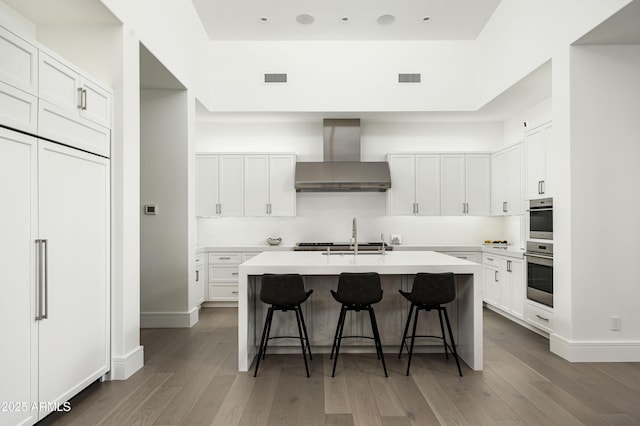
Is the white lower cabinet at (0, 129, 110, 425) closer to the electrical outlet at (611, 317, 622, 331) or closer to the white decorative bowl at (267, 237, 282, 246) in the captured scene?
the white decorative bowl at (267, 237, 282, 246)

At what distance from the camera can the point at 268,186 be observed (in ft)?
21.1

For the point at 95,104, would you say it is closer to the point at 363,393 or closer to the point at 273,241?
the point at 363,393

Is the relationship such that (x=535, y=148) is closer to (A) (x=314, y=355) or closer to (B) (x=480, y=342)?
(B) (x=480, y=342)

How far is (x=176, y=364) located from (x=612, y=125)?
4.54 m

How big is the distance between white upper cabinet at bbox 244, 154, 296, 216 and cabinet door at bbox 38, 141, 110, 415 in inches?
127

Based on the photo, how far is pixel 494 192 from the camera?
636cm

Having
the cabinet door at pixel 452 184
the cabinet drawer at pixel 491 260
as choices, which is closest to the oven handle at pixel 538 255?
the cabinet drawer at pixel 491 260

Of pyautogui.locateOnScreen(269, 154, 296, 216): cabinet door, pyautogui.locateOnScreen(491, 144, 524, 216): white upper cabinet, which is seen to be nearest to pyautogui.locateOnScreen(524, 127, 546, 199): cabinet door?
pyautogui.locateOnScreen(491, 144, 524, 216): white upper cabinet

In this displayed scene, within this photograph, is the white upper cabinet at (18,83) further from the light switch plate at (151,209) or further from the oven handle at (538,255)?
the oven handle at (538,255)

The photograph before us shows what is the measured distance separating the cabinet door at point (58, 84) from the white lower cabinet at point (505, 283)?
189 inches

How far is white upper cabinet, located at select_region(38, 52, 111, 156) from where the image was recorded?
252 centimetres

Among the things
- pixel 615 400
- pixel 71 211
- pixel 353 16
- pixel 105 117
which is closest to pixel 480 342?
pixel 615 400

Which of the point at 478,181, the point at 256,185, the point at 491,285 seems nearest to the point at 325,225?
the point at 256,185

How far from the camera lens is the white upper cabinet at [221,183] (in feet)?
21.1
